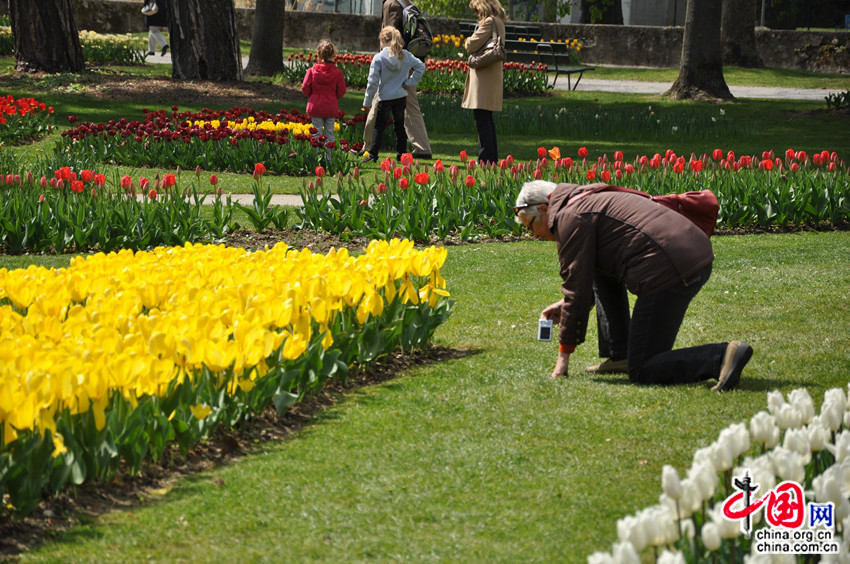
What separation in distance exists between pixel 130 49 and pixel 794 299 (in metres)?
23.9

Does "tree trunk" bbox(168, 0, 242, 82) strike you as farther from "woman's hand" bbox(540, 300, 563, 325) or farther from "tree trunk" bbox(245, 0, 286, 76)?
"woman's hand" bbox(540, 300, 563, 325)

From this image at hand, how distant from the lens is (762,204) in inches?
375

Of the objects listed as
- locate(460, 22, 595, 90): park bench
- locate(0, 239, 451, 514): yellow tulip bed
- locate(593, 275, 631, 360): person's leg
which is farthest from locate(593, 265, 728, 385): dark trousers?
locate(460, 22, 595, 90): park bench

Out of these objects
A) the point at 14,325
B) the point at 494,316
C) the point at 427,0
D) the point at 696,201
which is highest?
the point at 427,0

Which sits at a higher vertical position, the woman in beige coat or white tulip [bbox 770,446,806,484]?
the woman in beige coat

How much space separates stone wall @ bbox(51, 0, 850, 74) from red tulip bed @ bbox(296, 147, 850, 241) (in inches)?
738

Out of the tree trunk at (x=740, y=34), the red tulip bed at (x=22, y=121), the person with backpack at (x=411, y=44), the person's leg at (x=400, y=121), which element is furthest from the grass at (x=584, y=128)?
Answer: the tree trunk at (x=740, y=34)

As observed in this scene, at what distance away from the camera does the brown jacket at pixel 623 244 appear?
15.6 ft

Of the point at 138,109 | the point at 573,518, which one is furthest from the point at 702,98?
the point at 573,518

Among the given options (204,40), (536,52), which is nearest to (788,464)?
(204,40)

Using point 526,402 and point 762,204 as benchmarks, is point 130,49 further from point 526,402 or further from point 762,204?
point 526,402

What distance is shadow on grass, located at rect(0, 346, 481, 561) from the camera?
332cm

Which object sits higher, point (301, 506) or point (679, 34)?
point (679, 34)

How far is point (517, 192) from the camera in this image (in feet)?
30.1
